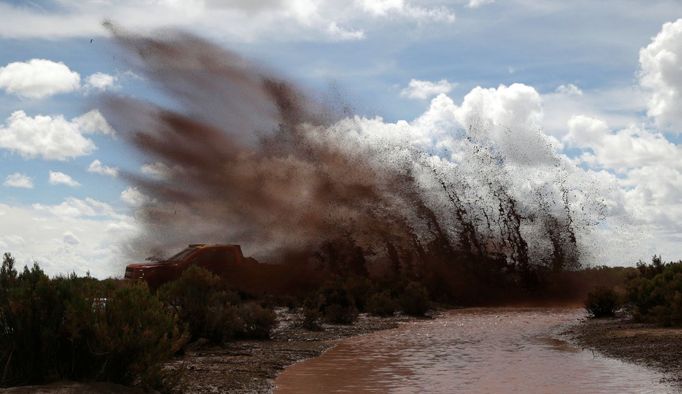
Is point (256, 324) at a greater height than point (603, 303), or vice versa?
point (256, 324)

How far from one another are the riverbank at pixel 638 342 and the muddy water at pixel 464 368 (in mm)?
516

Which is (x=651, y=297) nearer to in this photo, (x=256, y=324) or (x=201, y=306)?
(x=256, y=324)

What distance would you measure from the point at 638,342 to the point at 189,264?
2271cm

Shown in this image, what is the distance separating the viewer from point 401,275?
54875mm

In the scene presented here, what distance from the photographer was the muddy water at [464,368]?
15812mm

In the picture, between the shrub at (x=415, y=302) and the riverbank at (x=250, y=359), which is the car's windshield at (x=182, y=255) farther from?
the shrub at (x=415, y=302)

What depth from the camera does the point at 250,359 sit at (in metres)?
20.0

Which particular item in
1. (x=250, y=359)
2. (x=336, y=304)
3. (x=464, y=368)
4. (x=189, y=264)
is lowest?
(x=464, y=368)

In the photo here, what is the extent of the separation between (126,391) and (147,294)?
1666 millimetres

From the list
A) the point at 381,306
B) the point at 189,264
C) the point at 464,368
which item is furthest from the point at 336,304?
the point at 464,368

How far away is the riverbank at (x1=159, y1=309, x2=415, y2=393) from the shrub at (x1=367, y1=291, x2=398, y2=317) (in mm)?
7130

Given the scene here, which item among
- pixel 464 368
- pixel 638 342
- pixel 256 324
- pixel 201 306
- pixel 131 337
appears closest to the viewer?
pixel 131 337

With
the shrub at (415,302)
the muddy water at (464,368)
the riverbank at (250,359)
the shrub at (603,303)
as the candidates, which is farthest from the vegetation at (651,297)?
the riverbank at (250,359)

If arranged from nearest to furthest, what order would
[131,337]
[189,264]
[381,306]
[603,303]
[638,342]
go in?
1. [131,337]
2. [638,342]
3. [603,303]
4. [189,264]
5. [381,306]
